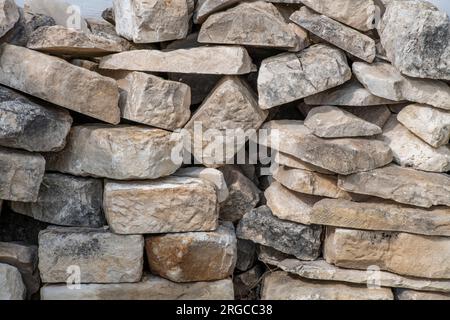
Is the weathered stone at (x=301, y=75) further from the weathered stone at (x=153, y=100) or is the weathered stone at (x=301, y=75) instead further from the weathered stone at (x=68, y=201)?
the weathered stone at (x=68, y=201)

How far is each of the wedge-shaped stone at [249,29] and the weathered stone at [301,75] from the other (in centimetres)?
9

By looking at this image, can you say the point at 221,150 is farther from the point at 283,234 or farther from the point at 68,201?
the point at 68,201

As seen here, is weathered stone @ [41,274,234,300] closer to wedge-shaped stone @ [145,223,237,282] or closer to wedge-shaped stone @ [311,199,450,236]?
wedge-shaped stone @ [145,223,237,282]

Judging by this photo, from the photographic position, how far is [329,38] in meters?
2.63

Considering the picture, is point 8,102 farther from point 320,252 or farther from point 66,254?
point 320,252

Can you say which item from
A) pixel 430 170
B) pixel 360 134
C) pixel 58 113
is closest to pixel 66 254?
pixel 58 113

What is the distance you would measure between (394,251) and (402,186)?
1.00 feet

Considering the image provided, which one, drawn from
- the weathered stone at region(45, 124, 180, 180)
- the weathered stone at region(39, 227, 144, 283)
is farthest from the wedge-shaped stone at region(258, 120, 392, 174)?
the weathered stone at region(39, 227, 144, 283)

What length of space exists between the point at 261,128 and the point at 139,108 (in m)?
0.58

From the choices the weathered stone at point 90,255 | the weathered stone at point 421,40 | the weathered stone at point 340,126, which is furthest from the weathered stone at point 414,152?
the weathered stone at point 90,255

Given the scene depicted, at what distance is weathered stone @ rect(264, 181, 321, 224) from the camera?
273 centimetres

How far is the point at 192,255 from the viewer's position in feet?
8.68

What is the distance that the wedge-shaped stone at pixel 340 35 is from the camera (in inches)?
104

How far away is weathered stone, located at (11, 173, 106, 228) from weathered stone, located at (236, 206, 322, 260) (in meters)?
0.71
